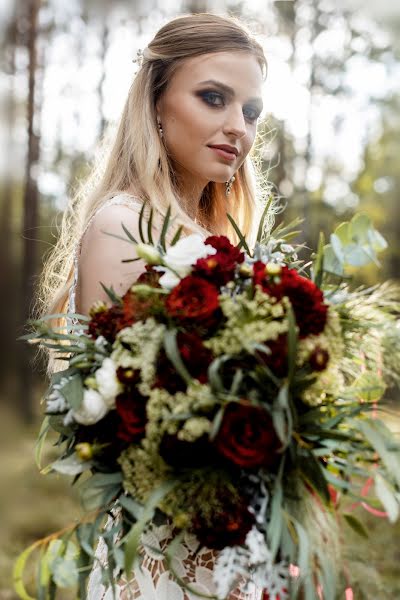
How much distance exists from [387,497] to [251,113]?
58.1 inches

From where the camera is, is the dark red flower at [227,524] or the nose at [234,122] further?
the nose at [234,122]

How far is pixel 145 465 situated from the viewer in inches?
60.7

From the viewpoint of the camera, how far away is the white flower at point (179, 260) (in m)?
1.63

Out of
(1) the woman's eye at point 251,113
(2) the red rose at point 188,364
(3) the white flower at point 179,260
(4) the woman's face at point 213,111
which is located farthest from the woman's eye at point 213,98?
(2) the red rose at point 188,364

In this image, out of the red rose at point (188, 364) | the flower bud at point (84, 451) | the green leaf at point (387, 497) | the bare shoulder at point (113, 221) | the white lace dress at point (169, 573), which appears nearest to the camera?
the green leaf at point (387, 497)

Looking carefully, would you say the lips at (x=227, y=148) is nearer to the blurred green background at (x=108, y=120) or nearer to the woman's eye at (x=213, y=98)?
the woman's eye at (x=213, y=98)

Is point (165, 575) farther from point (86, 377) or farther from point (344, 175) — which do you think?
point (344, 175)

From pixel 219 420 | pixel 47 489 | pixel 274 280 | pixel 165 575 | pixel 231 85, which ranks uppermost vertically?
pixel 231 85

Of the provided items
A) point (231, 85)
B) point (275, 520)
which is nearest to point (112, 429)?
point (275, 520)

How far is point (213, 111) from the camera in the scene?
2275mm

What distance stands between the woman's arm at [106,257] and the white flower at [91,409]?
40 centimetres

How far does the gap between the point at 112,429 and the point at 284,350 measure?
477 millimetres

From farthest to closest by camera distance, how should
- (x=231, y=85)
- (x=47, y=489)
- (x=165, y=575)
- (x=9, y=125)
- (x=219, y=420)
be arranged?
(x=9, y=125)
(x=47, y=489)
(x=231, y=85)
(x=165, y=575)
(x=219, y=420)

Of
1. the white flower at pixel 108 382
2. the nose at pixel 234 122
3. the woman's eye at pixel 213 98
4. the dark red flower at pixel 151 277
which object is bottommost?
the white flower at pixel 108 382
